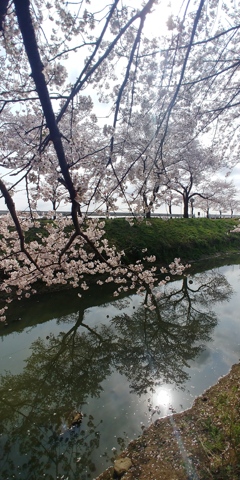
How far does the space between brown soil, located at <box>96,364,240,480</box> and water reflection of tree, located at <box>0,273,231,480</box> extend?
2.16 ft

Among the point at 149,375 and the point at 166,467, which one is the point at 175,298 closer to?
the point at 149,375

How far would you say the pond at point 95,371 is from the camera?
3463 mm

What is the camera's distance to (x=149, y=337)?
21.4 ft

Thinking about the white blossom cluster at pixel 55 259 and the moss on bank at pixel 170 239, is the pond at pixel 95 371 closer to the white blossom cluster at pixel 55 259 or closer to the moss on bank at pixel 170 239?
the white blossom cluster at pixel 55 259

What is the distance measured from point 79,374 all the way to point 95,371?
317 millimetres

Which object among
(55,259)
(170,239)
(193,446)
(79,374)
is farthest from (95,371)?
(170,239)

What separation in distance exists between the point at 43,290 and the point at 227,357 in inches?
273

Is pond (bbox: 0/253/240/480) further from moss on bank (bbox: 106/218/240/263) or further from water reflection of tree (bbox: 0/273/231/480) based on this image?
moss on bank (bbox: 106/218/240/263)

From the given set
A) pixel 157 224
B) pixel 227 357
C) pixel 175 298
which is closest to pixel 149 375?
pixel 227 357

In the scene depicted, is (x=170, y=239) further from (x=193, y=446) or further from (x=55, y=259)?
(x=193, y=446)

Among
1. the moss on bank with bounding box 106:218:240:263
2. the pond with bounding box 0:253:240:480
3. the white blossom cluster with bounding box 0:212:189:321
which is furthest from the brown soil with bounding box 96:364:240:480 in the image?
the moss on bank with bounding box 106:218:240:263

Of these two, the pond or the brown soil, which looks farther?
the pond

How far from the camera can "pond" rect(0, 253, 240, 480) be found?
3463 mm

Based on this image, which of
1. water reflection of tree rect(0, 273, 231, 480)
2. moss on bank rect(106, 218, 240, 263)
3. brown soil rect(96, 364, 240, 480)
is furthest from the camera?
moss on bank rect(106, 218, 240, 263)
